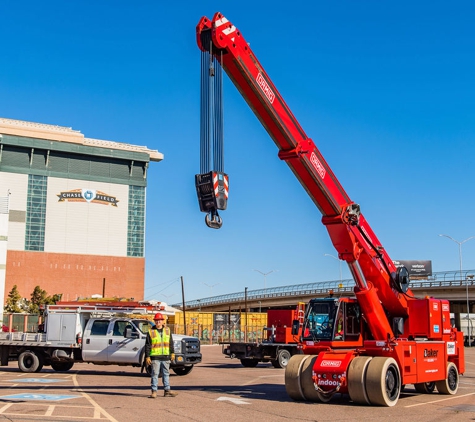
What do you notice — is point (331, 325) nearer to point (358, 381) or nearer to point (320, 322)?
point (320, 322)

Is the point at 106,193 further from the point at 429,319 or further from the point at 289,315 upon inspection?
the point at 429,319

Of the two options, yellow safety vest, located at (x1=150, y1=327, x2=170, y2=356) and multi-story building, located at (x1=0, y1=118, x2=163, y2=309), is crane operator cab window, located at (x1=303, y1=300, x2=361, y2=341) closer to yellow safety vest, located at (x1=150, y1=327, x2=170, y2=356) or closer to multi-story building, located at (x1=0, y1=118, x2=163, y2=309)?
yellow safety vest, located at (x1=150, y1=327, x2=170, y2=356)

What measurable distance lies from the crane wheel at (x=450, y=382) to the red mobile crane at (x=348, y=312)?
0.09ft

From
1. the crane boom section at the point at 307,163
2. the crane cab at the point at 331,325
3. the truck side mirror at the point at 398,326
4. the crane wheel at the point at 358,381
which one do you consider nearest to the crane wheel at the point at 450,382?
the truck side mirror at the point at 398,326

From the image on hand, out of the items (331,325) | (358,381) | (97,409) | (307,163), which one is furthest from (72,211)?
(358,381)

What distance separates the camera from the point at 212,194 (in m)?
13.6

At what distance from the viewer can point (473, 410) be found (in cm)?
1449

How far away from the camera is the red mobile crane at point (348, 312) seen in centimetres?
1466

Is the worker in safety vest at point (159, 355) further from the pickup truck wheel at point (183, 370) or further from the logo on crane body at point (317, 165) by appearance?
the pickup truck wheel at point (183, 370)

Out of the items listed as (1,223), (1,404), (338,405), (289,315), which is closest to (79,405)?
(1,404)

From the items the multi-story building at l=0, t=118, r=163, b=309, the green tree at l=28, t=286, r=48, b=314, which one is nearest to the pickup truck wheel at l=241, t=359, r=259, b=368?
the green tree at l=28, t=286, r=48, b=314

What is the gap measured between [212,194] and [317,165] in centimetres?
367

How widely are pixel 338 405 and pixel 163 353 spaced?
4.20 m

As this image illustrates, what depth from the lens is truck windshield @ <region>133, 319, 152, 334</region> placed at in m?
23.3
